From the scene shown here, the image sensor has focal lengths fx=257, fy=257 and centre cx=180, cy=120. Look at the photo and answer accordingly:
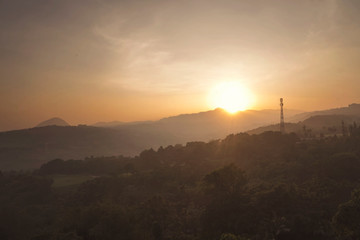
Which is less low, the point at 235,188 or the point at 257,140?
the point at 257,140

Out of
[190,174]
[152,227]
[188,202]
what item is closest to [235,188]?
[188,202]

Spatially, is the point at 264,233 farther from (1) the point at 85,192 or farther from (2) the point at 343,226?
(1) the point at 85,192

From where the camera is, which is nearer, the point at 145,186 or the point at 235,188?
the point at 235,188

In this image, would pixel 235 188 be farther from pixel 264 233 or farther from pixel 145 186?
pixel 145 186

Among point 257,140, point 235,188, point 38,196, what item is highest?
point 257,140

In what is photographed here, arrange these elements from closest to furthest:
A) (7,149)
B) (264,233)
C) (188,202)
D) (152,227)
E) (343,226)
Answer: (343,226) < (264,233) < (152,227) < (188,202) < (7,149)

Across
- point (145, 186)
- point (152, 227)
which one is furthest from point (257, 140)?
point (152, 227)

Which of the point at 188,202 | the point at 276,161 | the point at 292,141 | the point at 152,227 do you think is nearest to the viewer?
the point at 152,227
